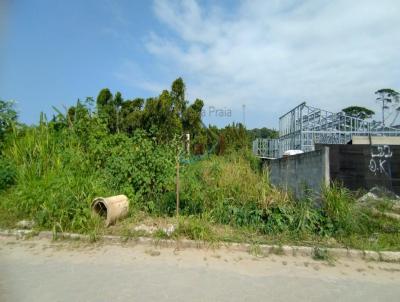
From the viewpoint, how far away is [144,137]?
25.2 feet

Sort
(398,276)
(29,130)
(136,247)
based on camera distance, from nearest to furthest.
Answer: (398,276)
(136,247)
(29,130)

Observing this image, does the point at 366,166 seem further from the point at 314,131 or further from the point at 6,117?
the point at 6,117

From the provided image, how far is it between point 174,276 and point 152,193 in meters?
3.17

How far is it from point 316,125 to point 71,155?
42.1 feet

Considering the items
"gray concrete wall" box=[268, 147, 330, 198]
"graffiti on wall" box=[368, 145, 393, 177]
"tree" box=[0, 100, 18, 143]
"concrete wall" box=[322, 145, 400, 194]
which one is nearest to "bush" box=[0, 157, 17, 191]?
"tree" box=[0, 100, 18, 143]

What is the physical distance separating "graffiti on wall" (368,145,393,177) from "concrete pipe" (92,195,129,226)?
21.2 feet

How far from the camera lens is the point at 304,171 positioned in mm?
8156

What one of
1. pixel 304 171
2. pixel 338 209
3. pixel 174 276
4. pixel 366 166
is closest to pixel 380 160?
pixel 366 166

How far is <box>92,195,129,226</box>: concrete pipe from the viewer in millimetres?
5832

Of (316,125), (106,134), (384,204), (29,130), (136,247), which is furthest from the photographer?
(316,125)

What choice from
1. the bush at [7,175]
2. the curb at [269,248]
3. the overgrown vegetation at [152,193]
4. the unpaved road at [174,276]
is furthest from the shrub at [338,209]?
the bush at [7,175]

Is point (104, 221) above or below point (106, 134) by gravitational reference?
below

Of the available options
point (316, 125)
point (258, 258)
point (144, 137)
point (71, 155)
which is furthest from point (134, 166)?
point (316, 125)

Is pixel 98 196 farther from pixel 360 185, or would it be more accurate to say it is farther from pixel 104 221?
pixel 360 185
